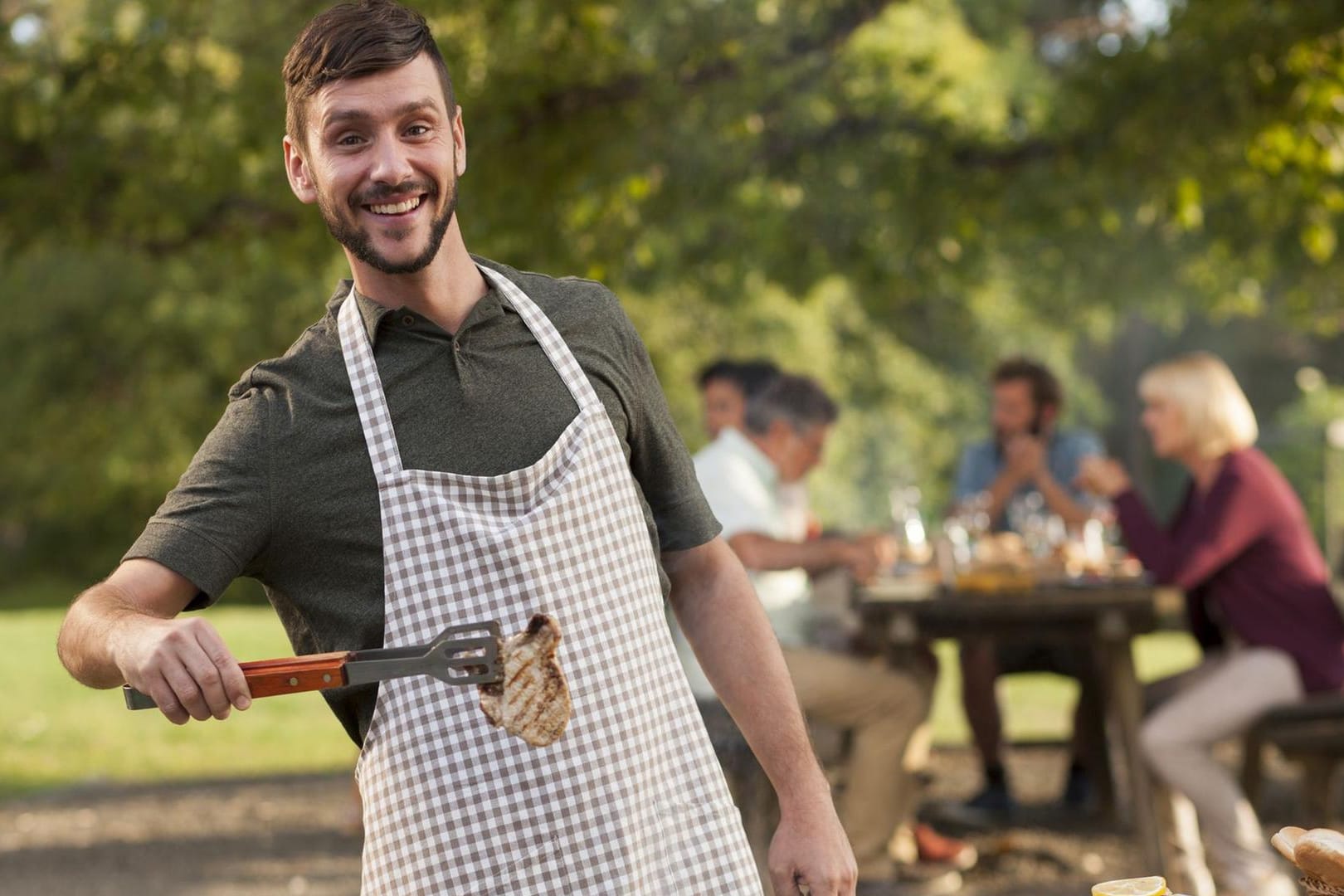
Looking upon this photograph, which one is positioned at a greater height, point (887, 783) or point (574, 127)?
point (574, 127)

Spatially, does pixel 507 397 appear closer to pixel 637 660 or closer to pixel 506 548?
pixel 506 548

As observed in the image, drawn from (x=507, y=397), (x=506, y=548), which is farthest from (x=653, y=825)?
(x=507, y=397)

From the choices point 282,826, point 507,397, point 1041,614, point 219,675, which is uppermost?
point 507,397

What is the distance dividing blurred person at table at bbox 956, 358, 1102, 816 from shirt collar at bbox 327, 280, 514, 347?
5532 millimetres

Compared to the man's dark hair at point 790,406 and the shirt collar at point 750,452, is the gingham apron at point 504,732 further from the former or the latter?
the man's dark hair at point 790,406

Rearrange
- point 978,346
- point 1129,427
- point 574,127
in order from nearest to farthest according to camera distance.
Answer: point 574,127, point 978,346, point 1129,427

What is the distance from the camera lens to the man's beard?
83.4 inches

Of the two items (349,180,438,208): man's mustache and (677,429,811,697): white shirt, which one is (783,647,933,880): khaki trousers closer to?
(677,429,811,697): white shirt

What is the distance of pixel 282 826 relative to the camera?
7914 mm

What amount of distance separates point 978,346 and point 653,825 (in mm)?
19765

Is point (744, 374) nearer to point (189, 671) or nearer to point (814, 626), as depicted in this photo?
point (814, 626)

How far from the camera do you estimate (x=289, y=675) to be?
1822 millimetres

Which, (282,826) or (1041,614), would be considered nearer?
(1041,614)

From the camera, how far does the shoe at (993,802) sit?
7.36 metres
